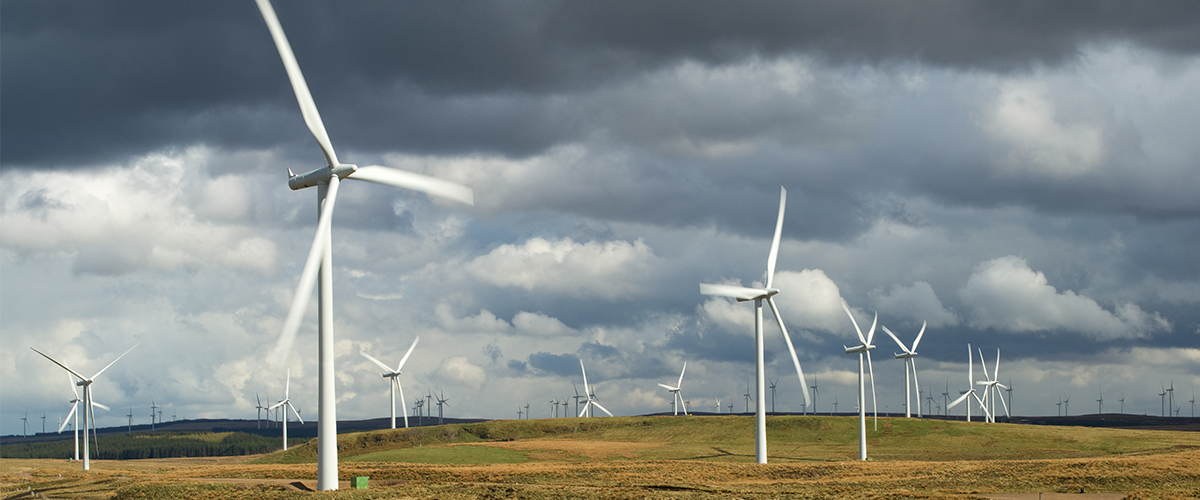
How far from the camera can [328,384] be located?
5138 centimetres

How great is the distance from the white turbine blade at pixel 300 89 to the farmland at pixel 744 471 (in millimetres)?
19426

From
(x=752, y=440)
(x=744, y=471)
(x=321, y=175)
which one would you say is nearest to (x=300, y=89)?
(x=321, y=175)

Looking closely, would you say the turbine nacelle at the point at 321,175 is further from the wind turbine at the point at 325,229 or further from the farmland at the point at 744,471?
the farmland at the point at 744,471

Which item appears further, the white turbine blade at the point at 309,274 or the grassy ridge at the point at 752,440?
the grassy ridge at the point at 752,440

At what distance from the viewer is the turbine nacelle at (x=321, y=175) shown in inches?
2103

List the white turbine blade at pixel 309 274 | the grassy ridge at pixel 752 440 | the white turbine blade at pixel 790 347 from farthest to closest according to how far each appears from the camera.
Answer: the grassy ridge at pixel 752 440, the white turbine blade at pixel 790 347, the white turbine blade at pixel 309 274

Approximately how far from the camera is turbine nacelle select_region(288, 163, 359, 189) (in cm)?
5341

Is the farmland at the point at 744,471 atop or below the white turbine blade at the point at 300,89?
below

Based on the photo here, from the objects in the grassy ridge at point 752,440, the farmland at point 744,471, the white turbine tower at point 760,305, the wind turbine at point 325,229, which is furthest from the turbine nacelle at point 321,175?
the grassy ridge at point 752,440

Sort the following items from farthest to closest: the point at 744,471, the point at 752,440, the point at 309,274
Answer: the point at 752,440 → the point at 744,471 → the point at 309,274

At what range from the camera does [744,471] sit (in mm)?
81062

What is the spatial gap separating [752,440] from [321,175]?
12009cm

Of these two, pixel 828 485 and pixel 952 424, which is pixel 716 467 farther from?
pixel 952 424

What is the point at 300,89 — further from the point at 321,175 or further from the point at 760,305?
the point at 760,305
